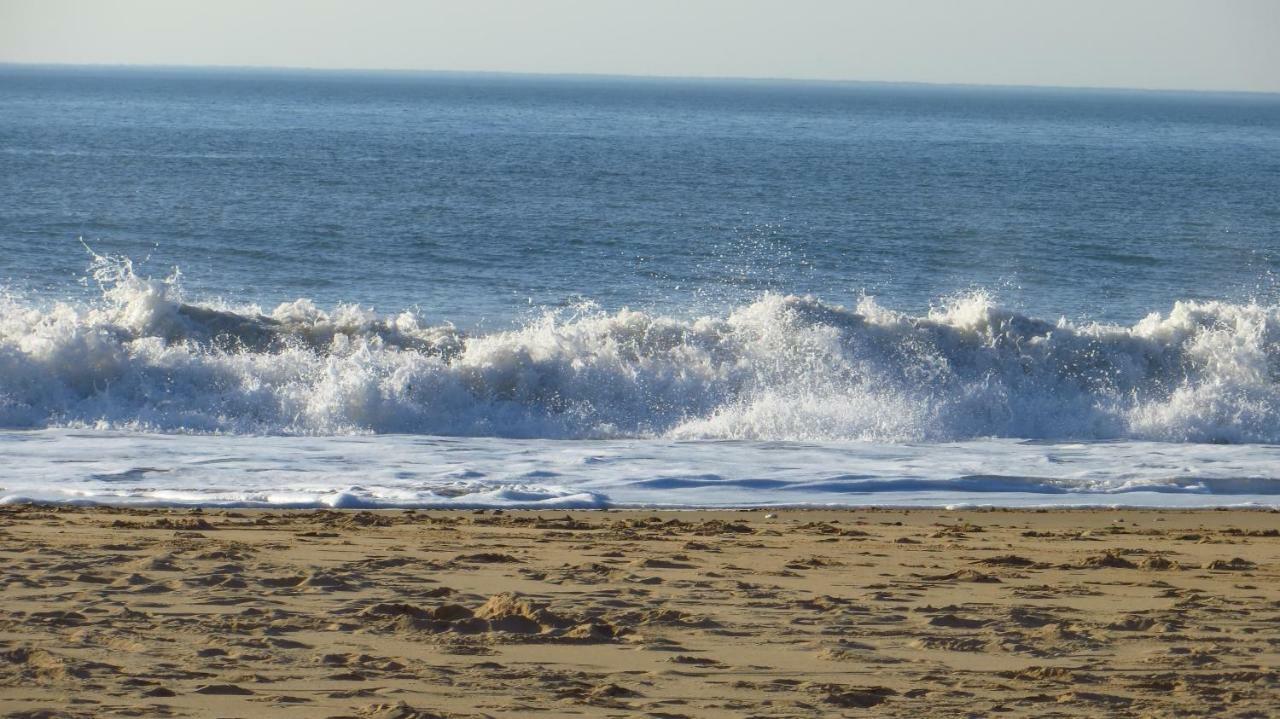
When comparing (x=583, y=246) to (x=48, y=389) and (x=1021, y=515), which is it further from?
(x=1021, y=515)

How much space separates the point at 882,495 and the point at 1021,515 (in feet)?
3.68

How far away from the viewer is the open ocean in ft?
35.8

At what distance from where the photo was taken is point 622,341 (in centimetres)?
1575

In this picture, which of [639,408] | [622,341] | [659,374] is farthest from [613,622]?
[622,341]

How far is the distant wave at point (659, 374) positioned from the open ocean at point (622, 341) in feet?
0.15

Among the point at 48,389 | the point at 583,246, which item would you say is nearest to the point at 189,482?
the point at 48,389

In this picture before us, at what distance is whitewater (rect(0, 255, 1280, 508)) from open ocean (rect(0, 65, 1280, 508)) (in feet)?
0.16

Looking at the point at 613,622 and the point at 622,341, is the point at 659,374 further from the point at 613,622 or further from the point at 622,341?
the point at 613,622

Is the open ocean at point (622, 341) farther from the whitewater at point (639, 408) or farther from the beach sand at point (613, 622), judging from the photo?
the beach sand at point (613, 622)

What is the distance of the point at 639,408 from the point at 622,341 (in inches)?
64.6

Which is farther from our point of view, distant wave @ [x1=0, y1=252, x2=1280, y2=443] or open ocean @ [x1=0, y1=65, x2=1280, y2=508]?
distant wave @ [x1=0, y1=252, x2=1280, y2=443]

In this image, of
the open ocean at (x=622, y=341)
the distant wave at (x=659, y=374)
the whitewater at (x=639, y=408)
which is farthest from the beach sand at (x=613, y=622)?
the distant wave at (x=659, y=374)

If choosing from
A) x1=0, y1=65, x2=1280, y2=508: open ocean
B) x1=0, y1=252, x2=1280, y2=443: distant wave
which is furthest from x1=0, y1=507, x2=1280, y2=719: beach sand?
x1=0, y1=252, x2=1280, y2=443: distant wave

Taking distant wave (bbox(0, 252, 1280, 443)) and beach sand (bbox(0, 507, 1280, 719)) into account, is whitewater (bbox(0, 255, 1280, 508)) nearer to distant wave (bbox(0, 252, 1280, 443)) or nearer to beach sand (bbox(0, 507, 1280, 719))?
distant wave (bbox(0, 252, 1280, 443))
